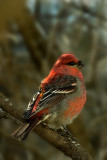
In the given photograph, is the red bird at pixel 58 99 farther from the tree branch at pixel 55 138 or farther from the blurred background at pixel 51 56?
the blurred background at pixel 51 56

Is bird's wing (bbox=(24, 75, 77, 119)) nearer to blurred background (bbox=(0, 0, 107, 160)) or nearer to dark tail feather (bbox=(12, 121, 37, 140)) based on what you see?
dark tail feather (bbox=(12, 121, 37, 140))

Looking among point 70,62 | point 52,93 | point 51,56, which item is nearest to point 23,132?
point 52,93

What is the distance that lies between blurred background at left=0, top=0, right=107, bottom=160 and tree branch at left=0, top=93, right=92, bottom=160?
312 cm

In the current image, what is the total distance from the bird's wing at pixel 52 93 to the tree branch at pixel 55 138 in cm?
14

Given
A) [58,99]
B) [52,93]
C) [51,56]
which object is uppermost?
[52,93]

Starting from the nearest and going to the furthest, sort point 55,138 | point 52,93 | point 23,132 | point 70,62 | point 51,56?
point 23,132, point 55,138, point 52,93, point 70,62, point 51,56

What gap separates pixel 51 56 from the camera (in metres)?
8.38

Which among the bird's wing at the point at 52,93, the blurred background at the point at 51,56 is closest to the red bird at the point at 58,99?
the bird's wing at the point at 52,93

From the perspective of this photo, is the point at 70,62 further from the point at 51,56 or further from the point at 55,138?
the point at 51,56

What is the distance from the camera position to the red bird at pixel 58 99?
177 inches

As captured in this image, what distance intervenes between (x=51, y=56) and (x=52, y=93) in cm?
347

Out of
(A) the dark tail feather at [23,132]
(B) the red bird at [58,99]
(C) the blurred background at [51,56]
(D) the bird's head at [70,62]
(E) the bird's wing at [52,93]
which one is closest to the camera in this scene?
(A) the dark tail feather at [23,132]

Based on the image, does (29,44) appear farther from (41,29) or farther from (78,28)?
(78,28)

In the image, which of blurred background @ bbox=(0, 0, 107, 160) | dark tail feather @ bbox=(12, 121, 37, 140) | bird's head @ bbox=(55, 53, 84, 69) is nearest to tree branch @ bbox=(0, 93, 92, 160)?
dark tail feather @ bbox=(12, 121, 37, 140)
